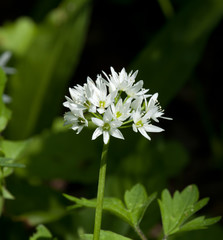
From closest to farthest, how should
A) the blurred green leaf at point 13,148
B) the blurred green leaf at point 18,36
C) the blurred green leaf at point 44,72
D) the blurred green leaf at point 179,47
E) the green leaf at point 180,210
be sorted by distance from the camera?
the green leaf at point 180,210 → the blurred green leaf at point 13,148 → the blurred green leaf at point 179,47 → the blurred green leaf at point 44,72 → the blurred green leaf at point 18,36

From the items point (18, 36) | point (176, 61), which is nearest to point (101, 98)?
point (176, 61)

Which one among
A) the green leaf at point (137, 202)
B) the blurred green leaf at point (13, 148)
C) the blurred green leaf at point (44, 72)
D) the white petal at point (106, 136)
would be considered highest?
the blurred green leaf at point (44, 72)

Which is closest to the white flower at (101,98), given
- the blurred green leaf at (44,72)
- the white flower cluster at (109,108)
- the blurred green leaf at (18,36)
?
the white flower cluster at (109,108)

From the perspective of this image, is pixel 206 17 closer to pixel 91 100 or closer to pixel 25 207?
pixel 25 207

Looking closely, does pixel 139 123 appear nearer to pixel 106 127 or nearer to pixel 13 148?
pixel 106 127

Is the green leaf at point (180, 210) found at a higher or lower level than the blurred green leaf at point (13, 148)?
lower

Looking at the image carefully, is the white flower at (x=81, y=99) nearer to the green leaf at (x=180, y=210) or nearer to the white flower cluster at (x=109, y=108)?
the white flower cluster at (x=109, y=108)
